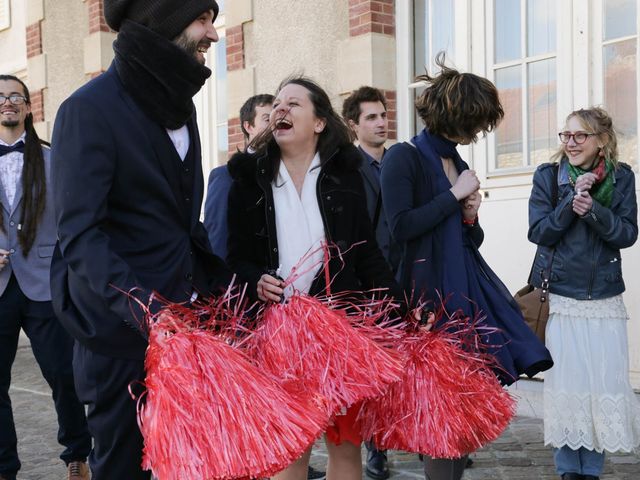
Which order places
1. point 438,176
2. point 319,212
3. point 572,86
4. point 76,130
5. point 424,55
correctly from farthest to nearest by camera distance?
point 424,55 → point 572,86 → point 438,176 → point 319,212 → point 76,130

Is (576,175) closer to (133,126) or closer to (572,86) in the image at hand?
(572,86)

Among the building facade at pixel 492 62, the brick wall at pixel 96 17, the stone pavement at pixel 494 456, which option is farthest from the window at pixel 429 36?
the brick wall at pixel 96 17

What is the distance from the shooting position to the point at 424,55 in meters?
7.37

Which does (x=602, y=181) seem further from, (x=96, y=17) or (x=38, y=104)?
(x=38, y=104)

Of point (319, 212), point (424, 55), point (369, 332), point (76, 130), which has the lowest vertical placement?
point (369, 332)

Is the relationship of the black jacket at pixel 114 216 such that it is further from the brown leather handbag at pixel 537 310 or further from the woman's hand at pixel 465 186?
the brown leather handbag at pixel 537 310

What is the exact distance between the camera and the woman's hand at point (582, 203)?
4375mm

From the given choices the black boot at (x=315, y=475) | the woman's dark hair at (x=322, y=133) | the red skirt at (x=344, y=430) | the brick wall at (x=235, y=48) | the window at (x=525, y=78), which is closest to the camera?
the red skirt at (x=344, y=430)

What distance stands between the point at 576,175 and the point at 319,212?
6.39ft

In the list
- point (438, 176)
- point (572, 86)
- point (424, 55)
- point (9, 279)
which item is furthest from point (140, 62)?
point (424, 55)

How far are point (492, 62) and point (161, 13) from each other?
186 inches

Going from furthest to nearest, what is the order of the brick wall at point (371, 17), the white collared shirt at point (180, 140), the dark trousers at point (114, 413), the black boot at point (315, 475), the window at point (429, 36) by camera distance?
the brick wall at point (371, 17)
the window at point (429, 36)
the black boot at point (315, 475)
the white collared shirt at point (180, 140)
the dark trousers at point (114, 413)

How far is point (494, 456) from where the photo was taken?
5.13 meters

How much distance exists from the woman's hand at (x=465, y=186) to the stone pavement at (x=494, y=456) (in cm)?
101
